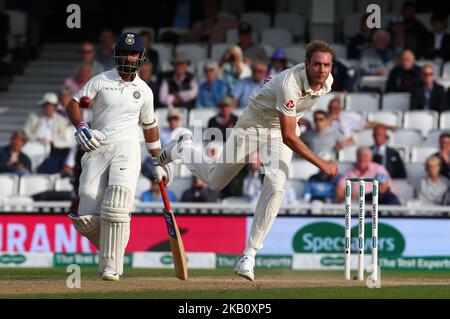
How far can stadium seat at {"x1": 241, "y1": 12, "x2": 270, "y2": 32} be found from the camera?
21.5 m

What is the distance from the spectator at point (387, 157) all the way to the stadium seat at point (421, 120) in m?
1.11

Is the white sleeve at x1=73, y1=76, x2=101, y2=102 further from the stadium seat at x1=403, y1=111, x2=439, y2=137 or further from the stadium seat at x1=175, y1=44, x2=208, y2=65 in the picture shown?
the stadium seat at x1=175, y1=44, x2=208, y2=65

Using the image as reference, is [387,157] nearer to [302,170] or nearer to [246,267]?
[302,170]

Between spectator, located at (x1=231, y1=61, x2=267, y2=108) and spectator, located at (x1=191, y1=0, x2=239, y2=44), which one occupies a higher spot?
spectator, located at (x1=191, y1=0, x2=239, y2=44)

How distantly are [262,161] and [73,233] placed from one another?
565 cm

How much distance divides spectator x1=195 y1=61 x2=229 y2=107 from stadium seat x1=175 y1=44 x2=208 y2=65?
1139mm

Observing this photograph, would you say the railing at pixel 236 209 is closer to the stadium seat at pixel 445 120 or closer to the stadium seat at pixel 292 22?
the stadium seat at pixel 445 120

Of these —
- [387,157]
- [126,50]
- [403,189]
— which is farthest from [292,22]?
[126,50]

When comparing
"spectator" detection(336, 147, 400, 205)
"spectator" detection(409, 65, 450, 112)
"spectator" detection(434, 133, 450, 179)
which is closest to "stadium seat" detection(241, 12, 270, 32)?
"spectator" detection(409, 65, 450, 112)

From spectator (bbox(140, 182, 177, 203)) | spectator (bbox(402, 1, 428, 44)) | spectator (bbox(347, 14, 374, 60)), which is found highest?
spectator (bbox(402, 1, 428, 44))

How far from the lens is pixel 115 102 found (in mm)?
11609

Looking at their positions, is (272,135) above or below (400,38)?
below

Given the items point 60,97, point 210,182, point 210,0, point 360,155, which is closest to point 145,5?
point 210,0

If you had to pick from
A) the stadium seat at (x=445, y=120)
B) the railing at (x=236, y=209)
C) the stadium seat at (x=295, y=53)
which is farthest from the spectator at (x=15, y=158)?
the stadium seat at (x=445, y=120)
